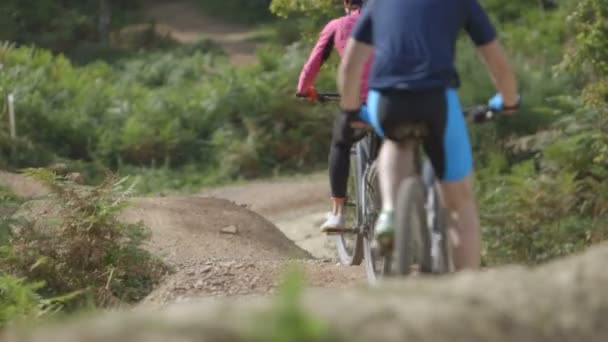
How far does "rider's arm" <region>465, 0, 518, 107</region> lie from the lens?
585 cm

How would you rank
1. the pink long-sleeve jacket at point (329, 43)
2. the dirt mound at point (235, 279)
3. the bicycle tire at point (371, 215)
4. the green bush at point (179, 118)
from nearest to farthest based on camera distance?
the bicycle tire at point (371, 215) < the dirt mound at point (235, 279) < the pink long-sleeve jacket at point (329, 43) < the green bush at point (179, 118)

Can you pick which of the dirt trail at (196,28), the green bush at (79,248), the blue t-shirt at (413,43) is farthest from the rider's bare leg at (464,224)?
the dirt trail at (196,28)

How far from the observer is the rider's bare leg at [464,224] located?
235 inches

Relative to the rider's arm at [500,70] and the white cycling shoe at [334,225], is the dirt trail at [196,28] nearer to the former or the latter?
the white cycling shoe at [334,225]

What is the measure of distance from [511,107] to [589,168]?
11573 millimetres

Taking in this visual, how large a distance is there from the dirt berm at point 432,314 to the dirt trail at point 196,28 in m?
28.6

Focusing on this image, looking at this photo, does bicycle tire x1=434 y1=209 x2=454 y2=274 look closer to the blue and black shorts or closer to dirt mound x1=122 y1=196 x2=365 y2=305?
the blue and black shorts

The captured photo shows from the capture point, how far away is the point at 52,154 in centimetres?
2112

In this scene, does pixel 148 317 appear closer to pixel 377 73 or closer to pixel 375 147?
pixel 377 73

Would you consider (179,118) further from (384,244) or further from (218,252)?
(384,244)

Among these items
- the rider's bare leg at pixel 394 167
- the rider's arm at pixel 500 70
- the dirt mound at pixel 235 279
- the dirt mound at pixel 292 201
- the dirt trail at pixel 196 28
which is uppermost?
the rider's arm at pixel 500 70

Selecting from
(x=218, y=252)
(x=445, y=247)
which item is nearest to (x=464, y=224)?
(x=445, y=247)

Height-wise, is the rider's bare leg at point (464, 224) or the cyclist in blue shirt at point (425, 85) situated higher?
the cyclist in blue shirt at point (425, 85)

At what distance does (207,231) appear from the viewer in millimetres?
11508
